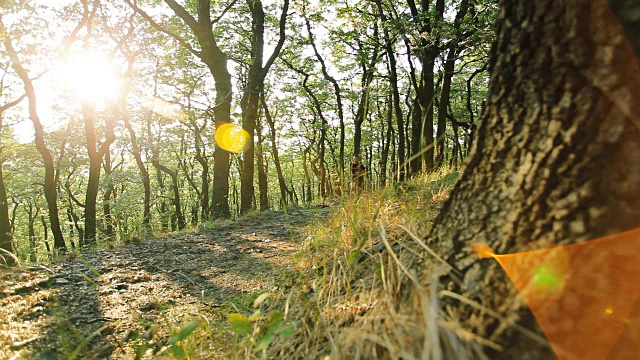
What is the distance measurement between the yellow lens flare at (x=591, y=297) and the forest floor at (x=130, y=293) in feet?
3.97

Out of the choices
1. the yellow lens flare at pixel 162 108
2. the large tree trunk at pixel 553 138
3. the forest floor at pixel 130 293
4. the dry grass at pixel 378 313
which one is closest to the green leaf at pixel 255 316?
the dry grass at pixel 378 313

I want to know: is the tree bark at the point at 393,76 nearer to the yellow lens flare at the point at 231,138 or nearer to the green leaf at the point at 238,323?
the yellow lens flare at the point at 231,138

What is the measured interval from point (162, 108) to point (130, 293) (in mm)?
16511

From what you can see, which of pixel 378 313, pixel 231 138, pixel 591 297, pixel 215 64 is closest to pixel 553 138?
pixel 591 297

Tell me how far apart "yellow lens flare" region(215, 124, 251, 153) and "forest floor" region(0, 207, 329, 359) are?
3906mm

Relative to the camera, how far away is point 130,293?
10.8 ft

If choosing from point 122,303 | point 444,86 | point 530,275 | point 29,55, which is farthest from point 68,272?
point 29,55

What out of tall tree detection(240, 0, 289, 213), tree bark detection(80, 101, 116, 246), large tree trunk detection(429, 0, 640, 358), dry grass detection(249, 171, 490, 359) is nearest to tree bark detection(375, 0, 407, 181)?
tall tree detection(240, 0, 289, 213)

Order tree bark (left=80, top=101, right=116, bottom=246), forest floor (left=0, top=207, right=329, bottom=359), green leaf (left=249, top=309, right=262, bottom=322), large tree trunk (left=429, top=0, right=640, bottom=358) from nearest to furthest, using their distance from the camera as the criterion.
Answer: large tree trunk (left=429, top=0, right=640, bottom=358), green leaf (left=249, top=309, right=262, bottom=322), forest floor (left=0, top=207, right=329, bottom=359), tree bark (left=80, top=101, right=116, bottom=246)

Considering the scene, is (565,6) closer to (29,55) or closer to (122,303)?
(122,303)

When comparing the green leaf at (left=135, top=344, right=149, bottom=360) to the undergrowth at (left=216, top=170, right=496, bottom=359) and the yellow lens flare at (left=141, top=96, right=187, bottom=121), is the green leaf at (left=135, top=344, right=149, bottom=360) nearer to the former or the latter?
the undergrowth at (left=216, top=170, right=496, bottom=359)

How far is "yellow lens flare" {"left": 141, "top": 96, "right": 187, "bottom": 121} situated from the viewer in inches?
669

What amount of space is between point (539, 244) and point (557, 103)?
0.37 m

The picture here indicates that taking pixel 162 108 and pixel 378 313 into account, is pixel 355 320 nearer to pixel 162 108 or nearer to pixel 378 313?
pixel 378 313
